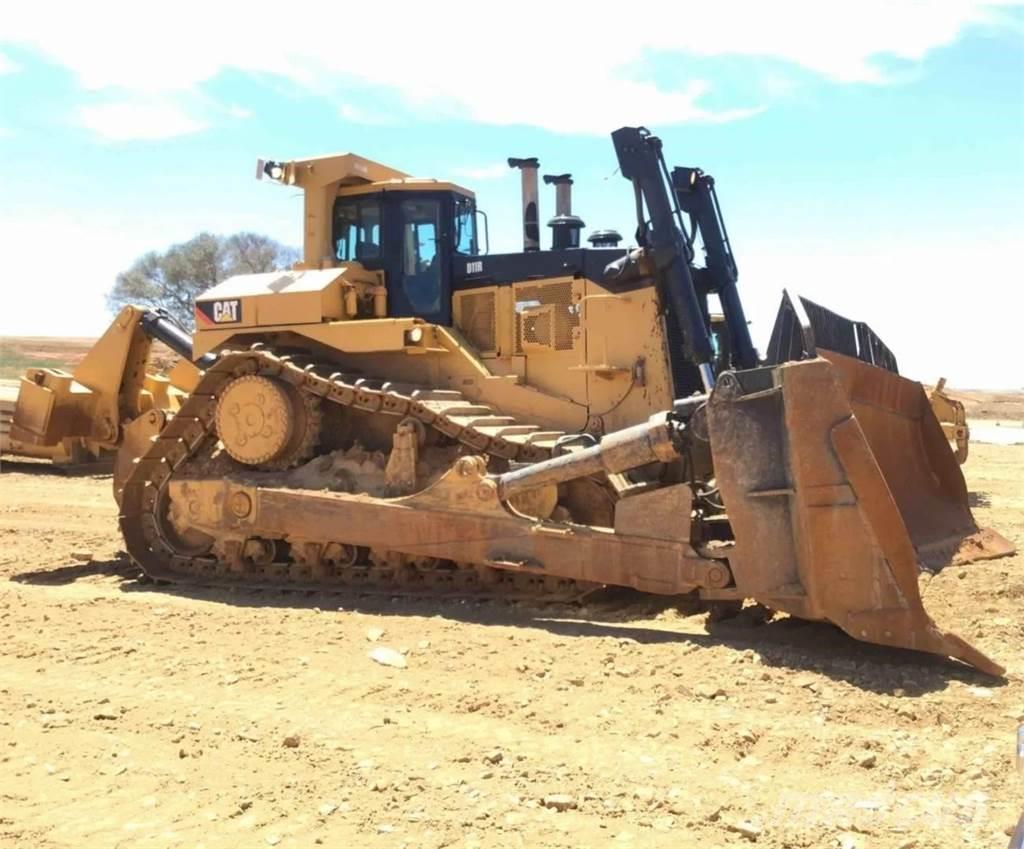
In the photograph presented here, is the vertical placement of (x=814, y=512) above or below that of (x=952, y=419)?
below

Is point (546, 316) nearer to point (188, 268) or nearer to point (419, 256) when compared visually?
point (419, 256)

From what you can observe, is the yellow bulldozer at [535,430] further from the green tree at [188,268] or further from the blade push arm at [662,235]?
the green tree at [188,268]

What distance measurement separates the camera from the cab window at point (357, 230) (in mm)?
8758

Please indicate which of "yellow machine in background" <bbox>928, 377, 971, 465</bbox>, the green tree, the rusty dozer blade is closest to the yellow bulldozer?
the rusty dozer blade

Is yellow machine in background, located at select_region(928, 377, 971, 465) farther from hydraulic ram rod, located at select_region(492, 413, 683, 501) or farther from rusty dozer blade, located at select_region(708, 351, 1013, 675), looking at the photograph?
hydraulic ram rod, located at select_region(492, 413, 683, 501)

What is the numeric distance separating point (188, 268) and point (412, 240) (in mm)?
38802

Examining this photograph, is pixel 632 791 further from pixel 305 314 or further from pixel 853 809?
pixel 305 314

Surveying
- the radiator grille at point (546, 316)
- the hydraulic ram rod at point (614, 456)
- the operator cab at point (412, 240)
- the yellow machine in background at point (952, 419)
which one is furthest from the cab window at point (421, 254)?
the yellow machine in background at point (952, 419)

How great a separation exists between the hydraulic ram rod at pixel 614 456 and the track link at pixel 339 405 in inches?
23.3

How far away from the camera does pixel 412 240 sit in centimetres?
869

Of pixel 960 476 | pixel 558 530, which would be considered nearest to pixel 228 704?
pixel 558 530

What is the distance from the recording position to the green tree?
4491 centimetres

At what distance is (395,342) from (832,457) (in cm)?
378

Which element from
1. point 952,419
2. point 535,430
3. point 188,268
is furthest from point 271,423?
point 188,268
